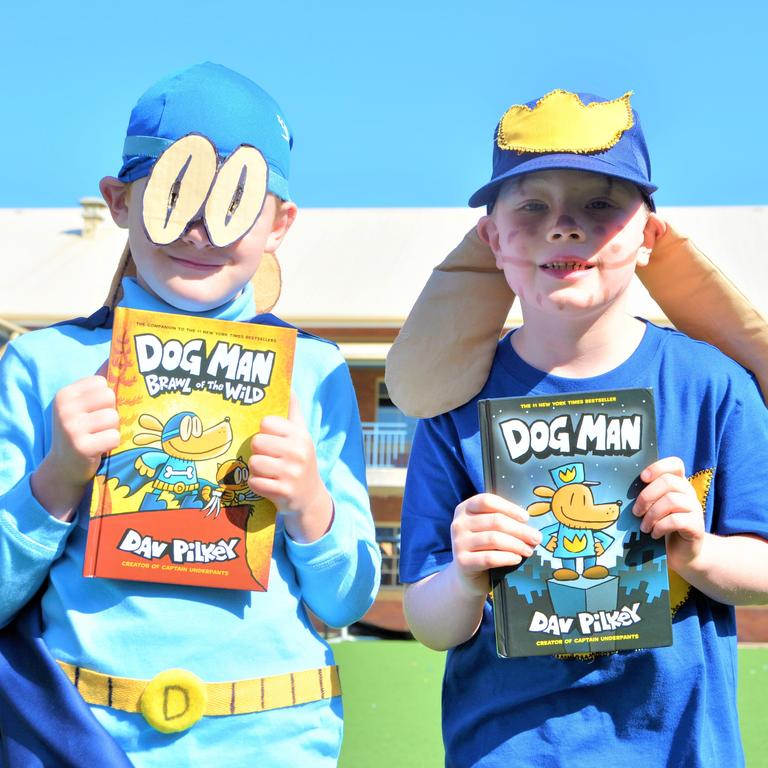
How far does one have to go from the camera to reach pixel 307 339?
A: 228 cm

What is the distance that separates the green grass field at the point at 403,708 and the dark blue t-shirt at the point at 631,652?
2812mm

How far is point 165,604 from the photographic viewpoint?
77.2 inches

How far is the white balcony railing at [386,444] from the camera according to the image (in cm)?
1894

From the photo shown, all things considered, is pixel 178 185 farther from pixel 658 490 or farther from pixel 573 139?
pixel 658 490

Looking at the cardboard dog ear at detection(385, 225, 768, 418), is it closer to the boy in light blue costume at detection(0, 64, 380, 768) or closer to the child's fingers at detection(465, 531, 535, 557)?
the boy in light blue costume at detection(0, 64, 380, 768)

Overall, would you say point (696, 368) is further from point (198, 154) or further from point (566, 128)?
point (198, 154)

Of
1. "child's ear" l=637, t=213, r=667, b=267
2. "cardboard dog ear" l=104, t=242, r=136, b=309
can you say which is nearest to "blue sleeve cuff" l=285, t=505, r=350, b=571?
"cardboard dog ear" l=104, t=242, r=136, b=309

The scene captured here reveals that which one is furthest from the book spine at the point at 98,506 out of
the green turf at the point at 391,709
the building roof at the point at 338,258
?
the building roof at the point at 338,258

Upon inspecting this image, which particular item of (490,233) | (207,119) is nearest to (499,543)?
(490,233)

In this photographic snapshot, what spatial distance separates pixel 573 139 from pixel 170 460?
93 centimetres

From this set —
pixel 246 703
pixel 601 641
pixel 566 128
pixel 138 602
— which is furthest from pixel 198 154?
pixel 601 641

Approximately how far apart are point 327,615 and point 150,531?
0.37 m

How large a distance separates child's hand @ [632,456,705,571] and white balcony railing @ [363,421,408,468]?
16.8m

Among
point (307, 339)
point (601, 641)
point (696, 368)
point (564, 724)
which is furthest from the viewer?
point (307, 339)
